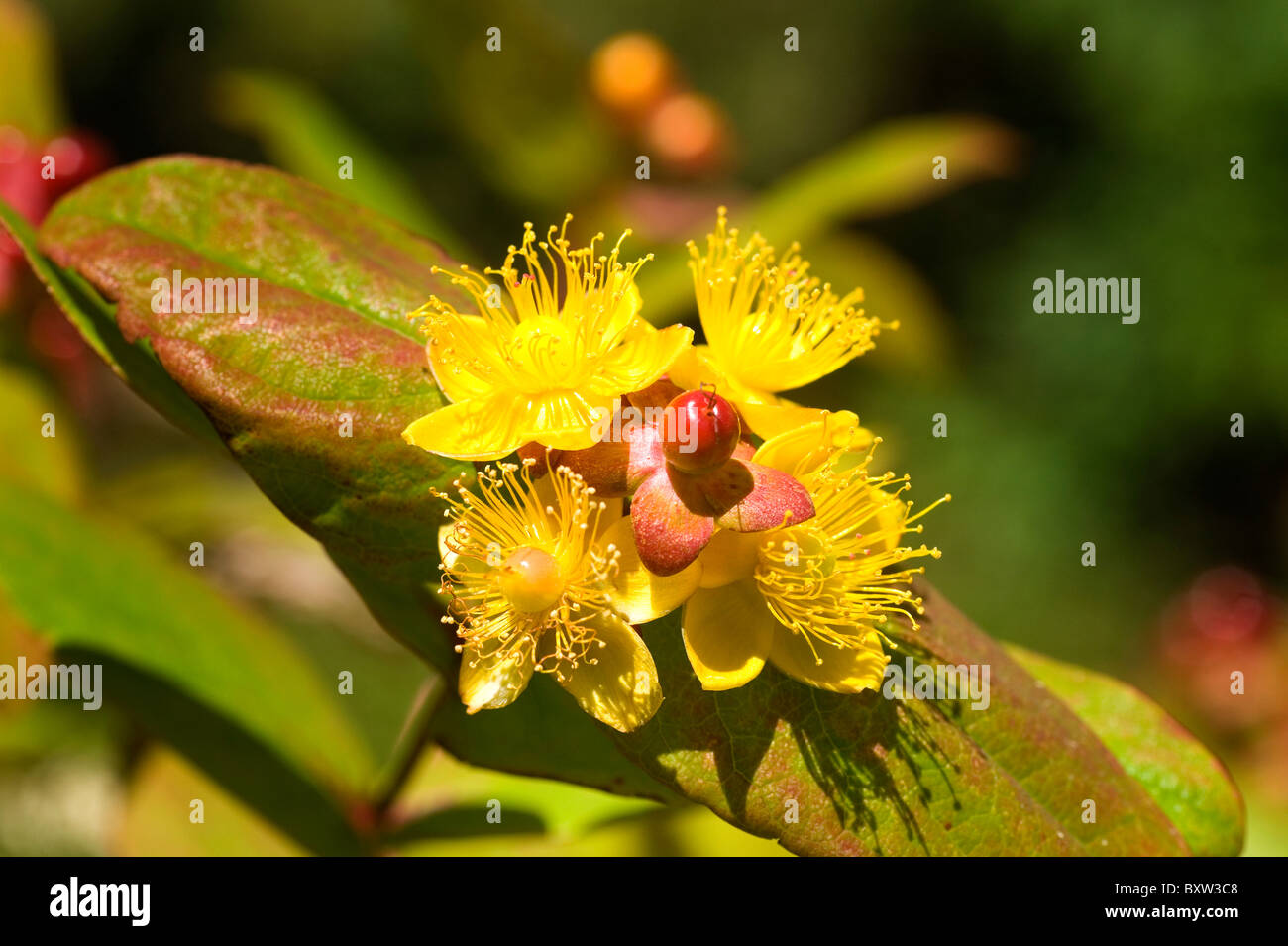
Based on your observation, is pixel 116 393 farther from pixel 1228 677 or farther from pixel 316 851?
pixel 1228 677

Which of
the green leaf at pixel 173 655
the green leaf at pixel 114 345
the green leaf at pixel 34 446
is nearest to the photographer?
the green leaf at pixel 114 345

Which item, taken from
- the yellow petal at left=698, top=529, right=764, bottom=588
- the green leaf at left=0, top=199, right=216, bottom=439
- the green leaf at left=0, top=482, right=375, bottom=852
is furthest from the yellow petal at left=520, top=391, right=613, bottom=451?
the green leaf at left=0, top=482, right=375, bottom=852

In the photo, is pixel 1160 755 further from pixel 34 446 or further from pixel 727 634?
pixel 34 446

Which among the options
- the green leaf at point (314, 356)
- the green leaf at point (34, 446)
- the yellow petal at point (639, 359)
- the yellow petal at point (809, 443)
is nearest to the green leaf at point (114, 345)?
the green leaf at point (314, 356)

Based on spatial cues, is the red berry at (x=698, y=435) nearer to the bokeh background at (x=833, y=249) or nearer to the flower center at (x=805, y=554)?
the flower center at (x=805, y=554)

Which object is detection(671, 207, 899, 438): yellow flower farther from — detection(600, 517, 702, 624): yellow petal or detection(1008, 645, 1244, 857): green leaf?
detection(1008, 645, 1244, 857): green leaf

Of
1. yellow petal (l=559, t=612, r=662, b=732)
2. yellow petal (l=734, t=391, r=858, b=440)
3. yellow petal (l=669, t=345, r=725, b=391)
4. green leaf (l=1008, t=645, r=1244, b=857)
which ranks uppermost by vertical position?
yellow petal (l=669, t=345, r=725, b=391)

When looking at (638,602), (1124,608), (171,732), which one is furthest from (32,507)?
(1124,608)
